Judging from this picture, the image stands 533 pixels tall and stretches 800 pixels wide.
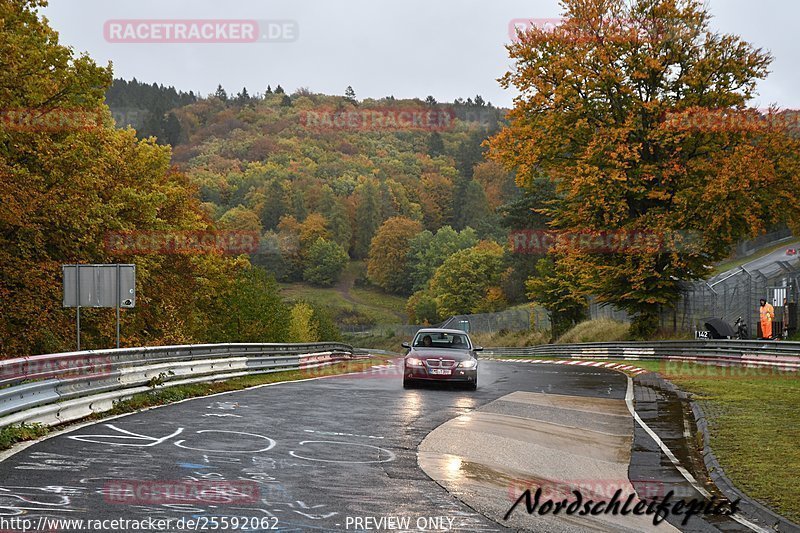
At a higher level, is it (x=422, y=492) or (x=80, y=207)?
(x=80, y=207)

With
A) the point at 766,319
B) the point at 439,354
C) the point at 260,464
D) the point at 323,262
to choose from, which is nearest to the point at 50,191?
the point at 439,354

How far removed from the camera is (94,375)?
15.0m

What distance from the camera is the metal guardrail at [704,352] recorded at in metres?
27.9

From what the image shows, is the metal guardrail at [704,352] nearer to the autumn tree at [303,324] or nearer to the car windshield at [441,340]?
the car windshield at [441,340]

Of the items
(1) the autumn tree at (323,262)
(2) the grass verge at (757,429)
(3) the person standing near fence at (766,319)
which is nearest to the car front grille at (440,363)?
(2) the grass verge at (757,429)

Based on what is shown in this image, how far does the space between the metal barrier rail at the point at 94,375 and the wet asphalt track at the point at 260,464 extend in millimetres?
645

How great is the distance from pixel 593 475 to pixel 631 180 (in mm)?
28986

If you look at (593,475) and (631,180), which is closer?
(593,475)

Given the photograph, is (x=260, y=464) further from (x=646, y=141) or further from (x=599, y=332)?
(x=599, y=332)

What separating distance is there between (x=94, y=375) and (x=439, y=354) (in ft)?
30.2

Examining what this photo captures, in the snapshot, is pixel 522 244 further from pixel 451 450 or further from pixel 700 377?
pixel 451 450

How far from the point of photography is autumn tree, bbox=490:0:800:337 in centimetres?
3650

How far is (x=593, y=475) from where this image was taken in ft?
34.9

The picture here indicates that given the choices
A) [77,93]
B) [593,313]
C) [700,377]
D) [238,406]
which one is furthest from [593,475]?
[593,313]
